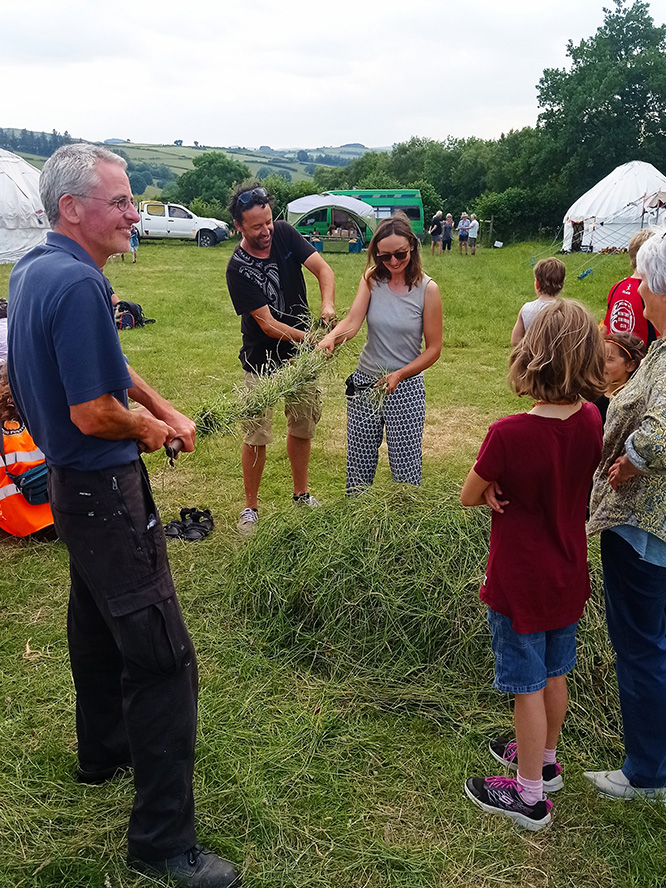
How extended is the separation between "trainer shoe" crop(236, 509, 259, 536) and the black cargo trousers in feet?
8.07

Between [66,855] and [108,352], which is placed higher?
[108,352]

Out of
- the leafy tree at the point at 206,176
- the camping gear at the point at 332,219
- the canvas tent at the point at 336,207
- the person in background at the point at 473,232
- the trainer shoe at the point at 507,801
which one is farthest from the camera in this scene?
the leafy tree at the point at 206,176

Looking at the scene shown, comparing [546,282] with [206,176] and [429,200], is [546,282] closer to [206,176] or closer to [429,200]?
[429,200]

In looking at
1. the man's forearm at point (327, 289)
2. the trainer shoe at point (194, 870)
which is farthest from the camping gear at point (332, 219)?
the trainer shoe at point (194, 870)

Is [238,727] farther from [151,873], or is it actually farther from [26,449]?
[26,449]

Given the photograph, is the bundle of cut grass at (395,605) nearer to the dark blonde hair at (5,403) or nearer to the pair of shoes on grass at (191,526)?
the pair of shoes on grass at (191,526)

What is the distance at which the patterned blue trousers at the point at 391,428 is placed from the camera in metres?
4.15

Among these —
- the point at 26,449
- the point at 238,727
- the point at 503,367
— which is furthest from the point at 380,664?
the point at 503,367

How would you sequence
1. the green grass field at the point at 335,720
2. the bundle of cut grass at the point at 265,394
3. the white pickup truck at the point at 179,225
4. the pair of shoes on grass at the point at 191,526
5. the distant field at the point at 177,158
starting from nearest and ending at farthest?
the green grass field at the point at 335,720, the bundle of cut grass at the point at 265,394, the pair of shoes on grass at the point at 191,526, the white pickup truck at the point at 179,225, the distant field at the point at 177,158

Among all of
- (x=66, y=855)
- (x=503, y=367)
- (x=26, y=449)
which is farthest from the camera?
(x=503, y=367)

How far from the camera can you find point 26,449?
460 cm

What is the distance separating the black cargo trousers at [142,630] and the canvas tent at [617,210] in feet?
83.6

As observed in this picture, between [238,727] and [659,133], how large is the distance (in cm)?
4198

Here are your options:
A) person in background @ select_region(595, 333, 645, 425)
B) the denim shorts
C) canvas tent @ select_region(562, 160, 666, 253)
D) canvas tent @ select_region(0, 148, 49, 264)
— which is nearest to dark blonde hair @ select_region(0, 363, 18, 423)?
the denim shorts
